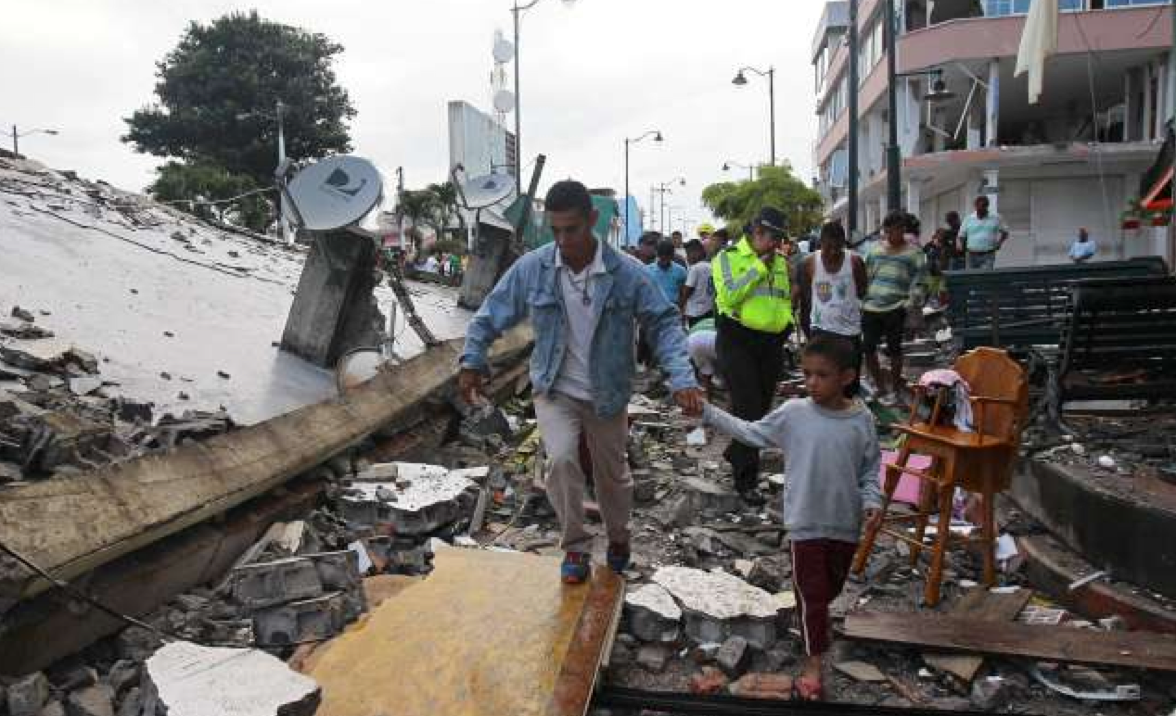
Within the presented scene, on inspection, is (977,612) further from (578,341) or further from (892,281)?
(892,281)

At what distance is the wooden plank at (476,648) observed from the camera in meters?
2.99

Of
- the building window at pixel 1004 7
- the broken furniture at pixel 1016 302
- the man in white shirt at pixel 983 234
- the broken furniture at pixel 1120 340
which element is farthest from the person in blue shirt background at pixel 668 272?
the building window at pixel 1004 7

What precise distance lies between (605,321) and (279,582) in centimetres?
171

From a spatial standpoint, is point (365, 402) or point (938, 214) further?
point (938, 214)

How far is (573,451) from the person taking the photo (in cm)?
388

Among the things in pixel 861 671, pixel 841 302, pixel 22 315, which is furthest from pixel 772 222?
pixel 22 315

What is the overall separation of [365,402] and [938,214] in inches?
1097

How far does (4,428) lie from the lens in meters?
4.01

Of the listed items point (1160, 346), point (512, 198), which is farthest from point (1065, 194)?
point (1160, 346)

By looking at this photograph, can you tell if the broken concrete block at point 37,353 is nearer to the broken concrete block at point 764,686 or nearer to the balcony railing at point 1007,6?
the broken concrete block at point 764,686

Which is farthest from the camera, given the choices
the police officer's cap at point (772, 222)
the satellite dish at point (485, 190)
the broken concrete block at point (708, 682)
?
the satellite dish at point (485, 190)

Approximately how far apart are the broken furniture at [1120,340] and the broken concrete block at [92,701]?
5001mm

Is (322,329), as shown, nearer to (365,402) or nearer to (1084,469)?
(365,402)

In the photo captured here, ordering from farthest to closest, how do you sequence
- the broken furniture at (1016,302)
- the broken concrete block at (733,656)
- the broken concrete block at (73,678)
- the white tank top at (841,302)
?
the broken furniture at (1016,302) < the white tank top at (841,302) < the broken concrete block at (733,656) < the broken concrete block at (73,678)
